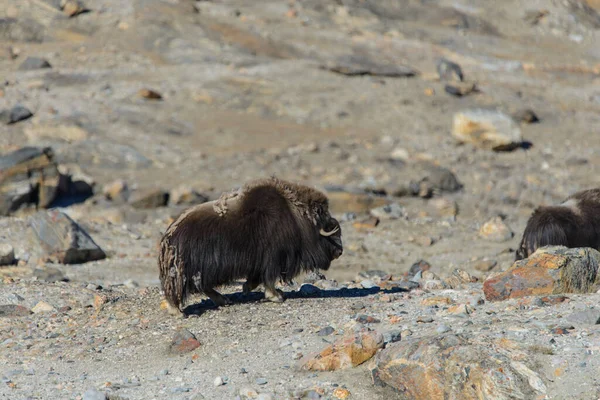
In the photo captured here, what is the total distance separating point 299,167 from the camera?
1584 cm

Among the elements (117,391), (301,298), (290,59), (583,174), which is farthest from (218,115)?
(117,391)

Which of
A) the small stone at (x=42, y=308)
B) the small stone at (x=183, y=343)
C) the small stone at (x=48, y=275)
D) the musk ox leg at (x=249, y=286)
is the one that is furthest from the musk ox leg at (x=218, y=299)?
the small stone at (x=48, y=275)

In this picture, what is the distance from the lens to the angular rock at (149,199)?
44.1 ft

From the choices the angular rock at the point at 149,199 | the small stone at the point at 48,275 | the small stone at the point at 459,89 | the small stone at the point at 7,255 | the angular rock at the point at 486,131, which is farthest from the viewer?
the small stone at the point at 459,89

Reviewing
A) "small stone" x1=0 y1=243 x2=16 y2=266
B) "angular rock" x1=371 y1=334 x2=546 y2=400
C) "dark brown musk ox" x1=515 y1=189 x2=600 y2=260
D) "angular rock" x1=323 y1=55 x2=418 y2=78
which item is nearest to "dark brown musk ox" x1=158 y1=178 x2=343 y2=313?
"angular rock" x1=371 y1=334 x2=546 y2=400

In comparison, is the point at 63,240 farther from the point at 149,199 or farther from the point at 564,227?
the point at 564,227

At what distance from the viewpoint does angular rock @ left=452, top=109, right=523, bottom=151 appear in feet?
57.2

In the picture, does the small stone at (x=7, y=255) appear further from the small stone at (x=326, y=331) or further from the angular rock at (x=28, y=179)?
the small stone at (x=326, y=331)

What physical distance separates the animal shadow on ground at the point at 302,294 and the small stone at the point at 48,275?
2.76 metres

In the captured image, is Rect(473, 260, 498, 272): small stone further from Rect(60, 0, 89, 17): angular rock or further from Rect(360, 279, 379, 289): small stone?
Rect(60, 0, 89, 17): angular rock

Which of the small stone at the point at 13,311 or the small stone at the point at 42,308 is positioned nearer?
the small stone at the point at 13,311

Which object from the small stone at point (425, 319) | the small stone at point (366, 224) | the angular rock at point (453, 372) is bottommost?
the small stone at point (366, 224)

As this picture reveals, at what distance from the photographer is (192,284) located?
6406mm

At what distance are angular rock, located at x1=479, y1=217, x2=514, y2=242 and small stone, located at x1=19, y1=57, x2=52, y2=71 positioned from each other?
38.5 feet
